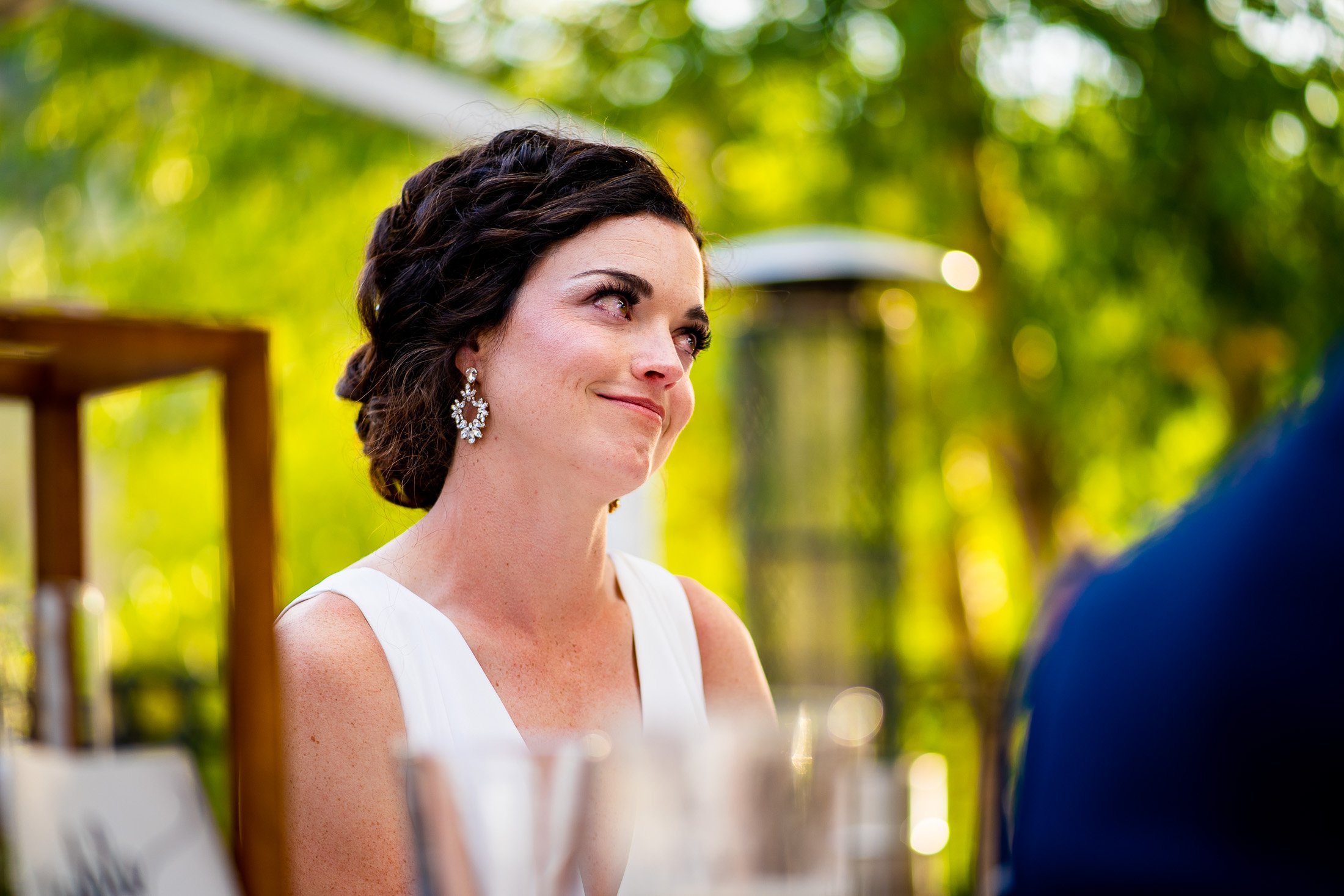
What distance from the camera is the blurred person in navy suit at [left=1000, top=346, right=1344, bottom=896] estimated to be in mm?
615

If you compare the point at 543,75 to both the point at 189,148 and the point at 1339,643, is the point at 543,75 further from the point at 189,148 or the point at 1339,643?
the point at 1339,643

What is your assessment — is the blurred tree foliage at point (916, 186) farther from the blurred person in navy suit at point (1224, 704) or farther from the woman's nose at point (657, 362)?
the blurred person in navy suit at point (1224, 704)

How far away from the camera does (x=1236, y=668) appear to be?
0.63 metres

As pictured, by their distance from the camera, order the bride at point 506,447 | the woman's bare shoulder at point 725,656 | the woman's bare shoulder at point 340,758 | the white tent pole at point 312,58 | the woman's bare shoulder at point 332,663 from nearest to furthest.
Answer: the woman's bare shoulder at point 340,758 → the woman's bare shoulder at point 332,663 → the bride at point 506,447 → the woman's bare shoulder at point 725,656 → the white tent pole at point 312,58

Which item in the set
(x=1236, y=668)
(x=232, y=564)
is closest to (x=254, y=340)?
(x=232, y=564)

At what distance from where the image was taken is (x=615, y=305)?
173cm

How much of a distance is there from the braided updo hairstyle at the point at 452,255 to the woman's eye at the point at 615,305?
12cm

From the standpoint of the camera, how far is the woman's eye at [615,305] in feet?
5.67

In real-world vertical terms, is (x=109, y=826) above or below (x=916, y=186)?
below

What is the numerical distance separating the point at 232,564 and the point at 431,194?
100 cm

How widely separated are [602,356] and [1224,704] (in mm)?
1133

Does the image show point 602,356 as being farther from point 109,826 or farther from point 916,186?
point 916,186

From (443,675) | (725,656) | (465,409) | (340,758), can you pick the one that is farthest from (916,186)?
(340,758)

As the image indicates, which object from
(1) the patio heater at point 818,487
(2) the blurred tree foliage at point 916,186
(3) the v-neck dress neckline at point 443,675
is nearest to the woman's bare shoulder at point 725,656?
(3) the v-neck dress neckline at point 443,675
